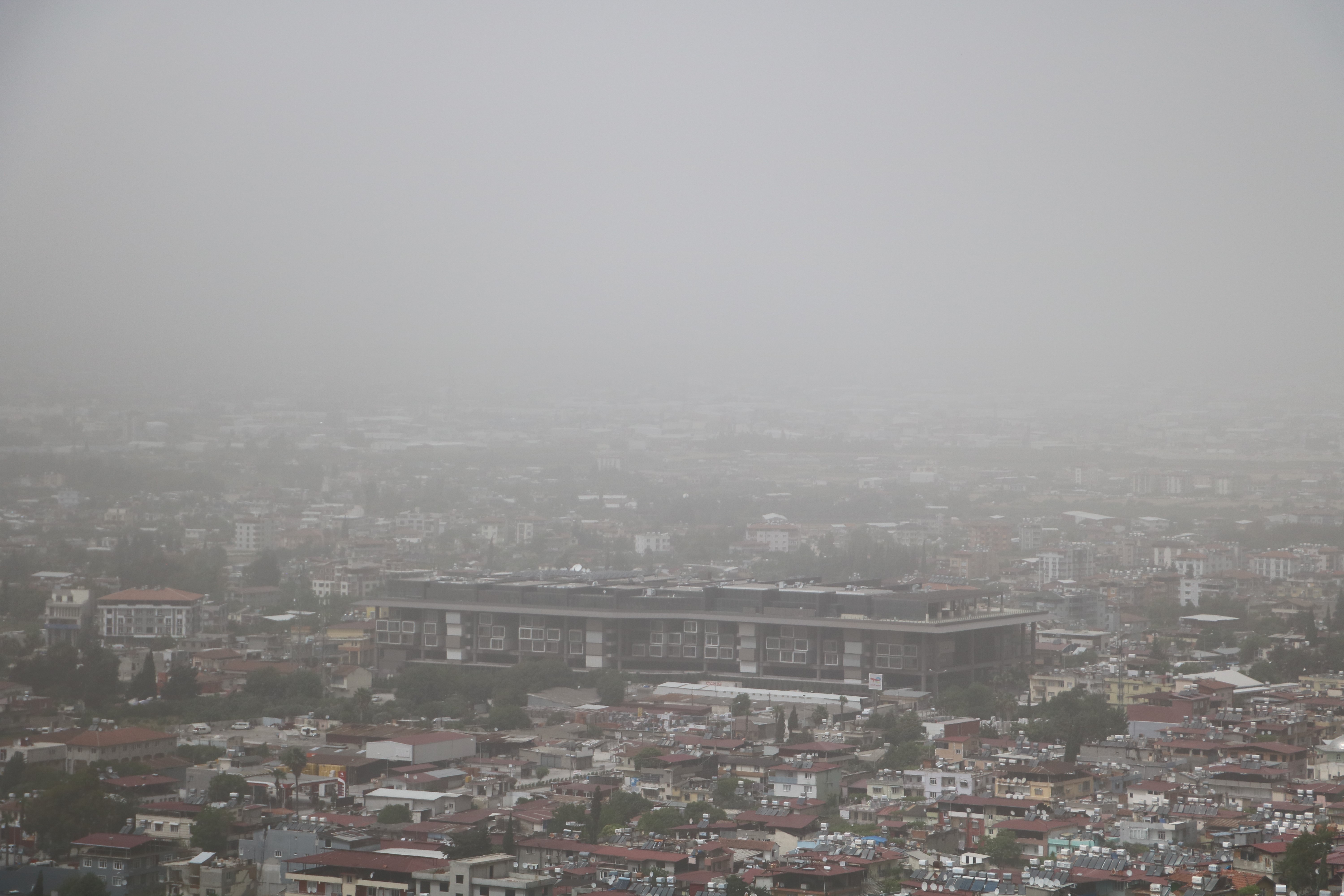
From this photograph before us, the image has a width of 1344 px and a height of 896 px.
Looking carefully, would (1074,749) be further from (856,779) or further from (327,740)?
(327,740)

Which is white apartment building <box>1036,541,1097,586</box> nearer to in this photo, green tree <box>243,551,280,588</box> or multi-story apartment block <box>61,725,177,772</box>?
green tree <box>243,551,280,588</box>

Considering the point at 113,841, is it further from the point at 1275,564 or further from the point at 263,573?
the point at 1275,564

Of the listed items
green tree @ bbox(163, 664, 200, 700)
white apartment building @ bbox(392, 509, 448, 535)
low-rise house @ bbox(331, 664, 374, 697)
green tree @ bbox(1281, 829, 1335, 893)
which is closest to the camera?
green tree @ bbox(1281, 829, 1335, 893)

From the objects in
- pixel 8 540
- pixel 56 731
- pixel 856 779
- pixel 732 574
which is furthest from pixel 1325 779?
pixel 8 540

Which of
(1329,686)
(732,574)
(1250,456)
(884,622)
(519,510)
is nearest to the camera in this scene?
(1329,686)

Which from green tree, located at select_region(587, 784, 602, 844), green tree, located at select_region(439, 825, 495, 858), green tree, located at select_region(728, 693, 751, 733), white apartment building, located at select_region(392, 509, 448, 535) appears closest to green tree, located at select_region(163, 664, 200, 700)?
green tree, located at select_region(728, 693, 751, 733)

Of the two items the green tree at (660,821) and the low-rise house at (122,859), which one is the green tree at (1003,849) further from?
the low-rise house at (122,859)

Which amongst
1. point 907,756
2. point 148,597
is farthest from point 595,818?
point 148,597

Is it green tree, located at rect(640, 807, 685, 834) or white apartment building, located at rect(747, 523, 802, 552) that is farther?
white apartment building, located at rect(747, 523, 802, 552)
